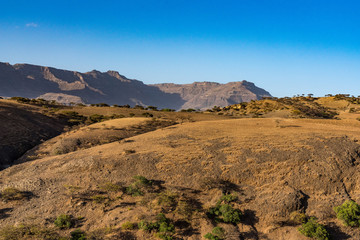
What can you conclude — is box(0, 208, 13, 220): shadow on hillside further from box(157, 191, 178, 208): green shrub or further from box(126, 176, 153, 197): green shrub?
box(157, 191, 178, 208): green shrub

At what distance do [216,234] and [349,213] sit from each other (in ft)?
27.4

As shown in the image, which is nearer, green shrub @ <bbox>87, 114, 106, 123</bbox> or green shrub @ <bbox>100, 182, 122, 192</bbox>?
green shrub @ <bbox>100, 182, 122, 192</bbox>

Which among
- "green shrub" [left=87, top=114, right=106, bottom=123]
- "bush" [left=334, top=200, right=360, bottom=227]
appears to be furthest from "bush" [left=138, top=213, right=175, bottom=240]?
"green shrub" [left=87, top=114, right=106, bottom=123]

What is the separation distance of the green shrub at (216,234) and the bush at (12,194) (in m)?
13.3

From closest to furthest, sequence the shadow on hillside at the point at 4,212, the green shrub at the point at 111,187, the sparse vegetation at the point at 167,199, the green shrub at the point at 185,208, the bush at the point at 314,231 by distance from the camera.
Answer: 1. the bush at the point at 314,231
2. the shadow on hillside at the point at 4,212
3. the green shrub at the point at 185,208
4. the sparse vegetation at the point at 167,199
5. the green shrub at the point at 111,187

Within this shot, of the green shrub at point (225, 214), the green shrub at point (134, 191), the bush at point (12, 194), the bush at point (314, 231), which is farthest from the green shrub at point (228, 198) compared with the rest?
the bush at point (12, 194)

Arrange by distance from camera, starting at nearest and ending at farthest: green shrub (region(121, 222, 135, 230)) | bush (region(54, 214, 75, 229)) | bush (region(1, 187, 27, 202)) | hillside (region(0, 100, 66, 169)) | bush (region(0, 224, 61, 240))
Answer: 1. bush (region(0, 224, 61, 240))
2. green shrub (region(121, 222, 135, 230))
3. bush (region(54, 214, 75, 229))
4. bush (region(1, 187, 27, 202))
5. hillside (region(0, 100, 66, 169))

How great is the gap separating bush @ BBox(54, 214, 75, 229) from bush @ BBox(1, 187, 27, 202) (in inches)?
173

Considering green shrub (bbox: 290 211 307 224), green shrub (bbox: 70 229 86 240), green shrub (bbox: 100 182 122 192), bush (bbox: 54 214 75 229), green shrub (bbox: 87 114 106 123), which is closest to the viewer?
green shrub (bbox: 70 229 86 240)

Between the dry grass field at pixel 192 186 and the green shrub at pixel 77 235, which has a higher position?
the dry grass field at pixel 192 186

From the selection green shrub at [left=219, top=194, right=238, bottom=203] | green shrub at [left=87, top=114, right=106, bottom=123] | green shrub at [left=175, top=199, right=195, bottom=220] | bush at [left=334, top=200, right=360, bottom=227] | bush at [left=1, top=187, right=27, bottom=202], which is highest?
green shrub at [left=87, top=114, right=106, bottom=123]

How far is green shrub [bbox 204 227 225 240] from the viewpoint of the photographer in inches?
531

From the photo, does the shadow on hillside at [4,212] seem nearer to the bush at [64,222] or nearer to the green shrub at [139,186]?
the bush at [64,222]

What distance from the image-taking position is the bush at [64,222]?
46.5 feet
